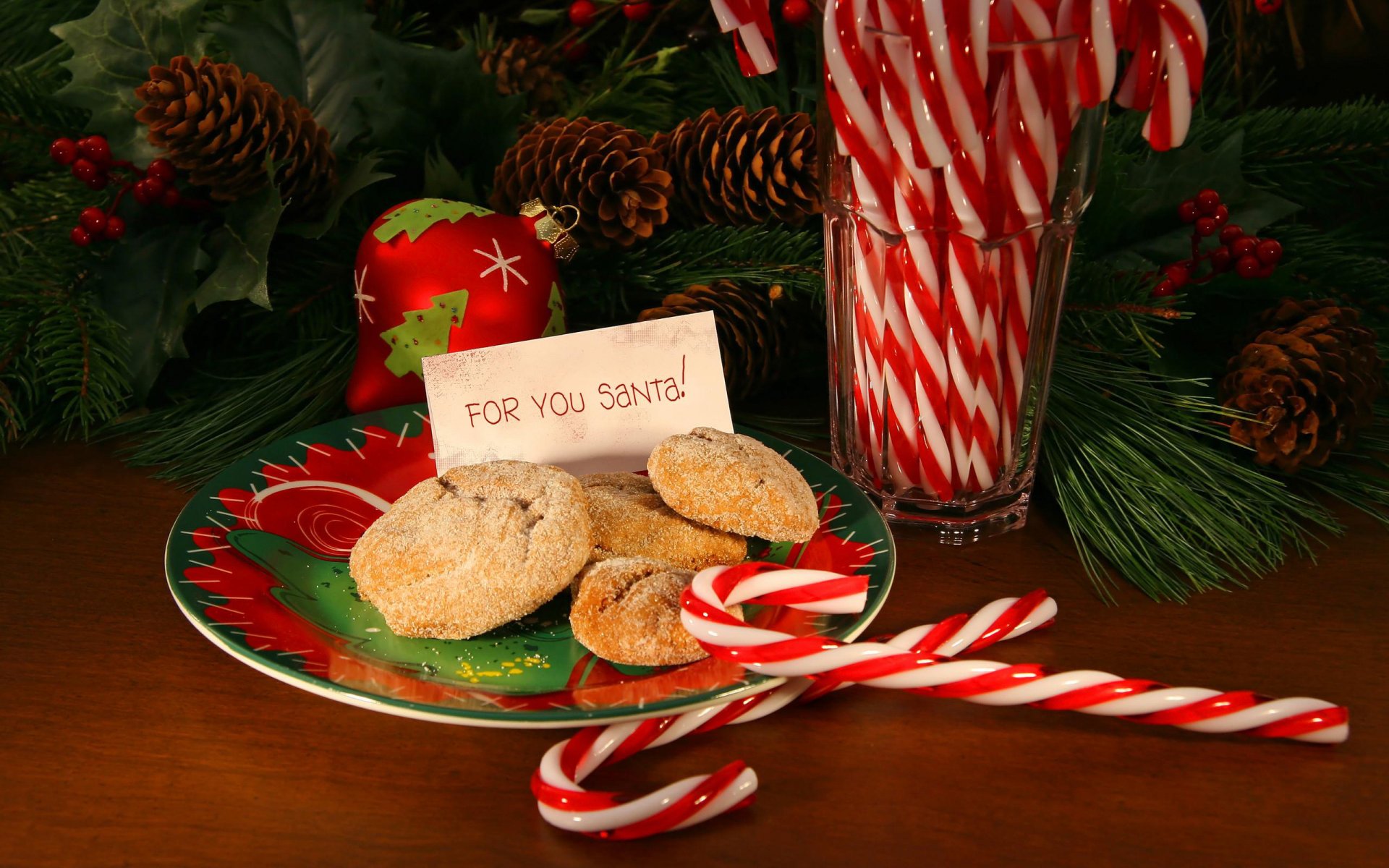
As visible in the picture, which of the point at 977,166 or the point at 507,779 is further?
the point at 977,166

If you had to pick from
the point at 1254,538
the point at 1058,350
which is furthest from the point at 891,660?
the point at 1058,350

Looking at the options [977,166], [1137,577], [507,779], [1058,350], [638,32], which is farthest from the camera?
[638,32]

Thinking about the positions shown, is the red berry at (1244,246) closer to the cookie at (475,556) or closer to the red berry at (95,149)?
the cookie at (475,556)

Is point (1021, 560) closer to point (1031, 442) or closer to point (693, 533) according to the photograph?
point (1031, 442)

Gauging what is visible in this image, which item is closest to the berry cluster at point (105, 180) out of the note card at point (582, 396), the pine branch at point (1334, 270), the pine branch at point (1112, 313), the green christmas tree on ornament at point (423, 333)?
the green christmas tree on ornament at point (423, 333)

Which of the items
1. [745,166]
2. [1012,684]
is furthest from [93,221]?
[1012,684]

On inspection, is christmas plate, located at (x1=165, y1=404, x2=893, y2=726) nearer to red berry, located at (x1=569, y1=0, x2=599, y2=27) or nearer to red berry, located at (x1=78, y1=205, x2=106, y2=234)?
red berry, located at (x1=78, y1=205, x2=106, y2=234)

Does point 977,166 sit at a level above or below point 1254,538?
above
